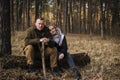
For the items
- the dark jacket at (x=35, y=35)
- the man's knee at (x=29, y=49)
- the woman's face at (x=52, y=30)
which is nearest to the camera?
the man's knee at (x=29, y=49)

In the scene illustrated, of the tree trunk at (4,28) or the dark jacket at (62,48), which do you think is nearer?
the dark jacket at (62,48)

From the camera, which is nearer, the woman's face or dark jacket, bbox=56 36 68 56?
dark jacket, bbox=56 36 68 56

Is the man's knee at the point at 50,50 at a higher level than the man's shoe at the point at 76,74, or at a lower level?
higher

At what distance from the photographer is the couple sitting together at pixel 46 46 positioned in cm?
773

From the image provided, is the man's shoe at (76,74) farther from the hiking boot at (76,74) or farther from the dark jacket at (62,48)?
the dark jacket at (62,48)

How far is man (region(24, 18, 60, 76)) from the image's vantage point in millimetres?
7703

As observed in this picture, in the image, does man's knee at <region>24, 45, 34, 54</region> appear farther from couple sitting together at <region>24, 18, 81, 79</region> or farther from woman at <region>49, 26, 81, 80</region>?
woman at <region>49, 26, 81, 80</region>

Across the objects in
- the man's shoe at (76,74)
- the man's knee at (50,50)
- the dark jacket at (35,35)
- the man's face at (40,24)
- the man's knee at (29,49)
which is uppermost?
the man's face at (40,24)

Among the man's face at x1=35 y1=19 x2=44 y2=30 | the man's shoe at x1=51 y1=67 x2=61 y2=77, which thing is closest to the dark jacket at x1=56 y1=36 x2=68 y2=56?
the man's shoe at x1=51 y1=67 x2=61 y2=77

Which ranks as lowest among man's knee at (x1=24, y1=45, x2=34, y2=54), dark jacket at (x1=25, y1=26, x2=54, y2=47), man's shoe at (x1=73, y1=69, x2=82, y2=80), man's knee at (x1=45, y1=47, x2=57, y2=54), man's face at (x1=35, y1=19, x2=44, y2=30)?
man's shoe at (x1=73, y1=69, x2=82, y2=80)

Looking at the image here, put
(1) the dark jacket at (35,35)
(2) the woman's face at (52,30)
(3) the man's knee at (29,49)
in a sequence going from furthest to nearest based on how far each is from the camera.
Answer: (2) the woman's face at (52,30), (1) the dark jacket at (35,35), (3) the man's knee at (29,49)

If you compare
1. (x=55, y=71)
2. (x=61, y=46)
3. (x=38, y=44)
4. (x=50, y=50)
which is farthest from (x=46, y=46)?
(x=55, y=71)

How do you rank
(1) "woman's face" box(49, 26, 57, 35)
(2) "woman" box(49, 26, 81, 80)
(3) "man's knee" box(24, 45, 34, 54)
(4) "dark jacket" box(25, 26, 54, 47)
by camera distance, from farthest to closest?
(1) "woman's face" box(49, 26, 57, 35) → (2) "woman" box(49, 26, 81, 80) → (4) "dark jacket" box(25, 26, 54, 47) → (3) "man's knee" box(24, 45, 34, 54)

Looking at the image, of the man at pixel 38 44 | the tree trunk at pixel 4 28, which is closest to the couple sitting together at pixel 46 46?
the man at pixel 38 44
